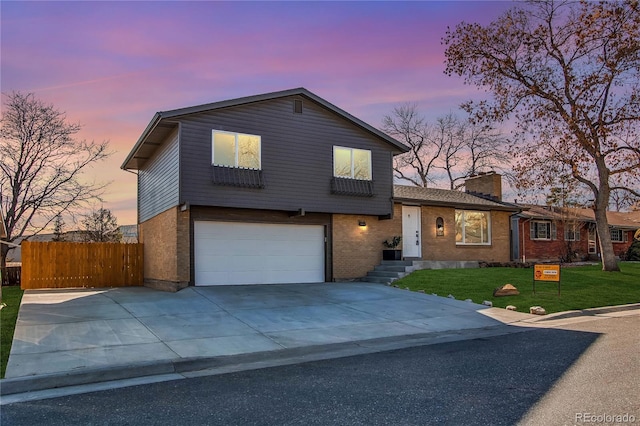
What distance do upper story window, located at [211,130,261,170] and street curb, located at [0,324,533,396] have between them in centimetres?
865

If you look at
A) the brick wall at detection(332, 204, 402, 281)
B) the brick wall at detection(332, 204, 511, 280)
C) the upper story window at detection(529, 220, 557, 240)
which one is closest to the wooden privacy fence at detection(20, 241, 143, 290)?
the brick wall at detection(332, 204, 402, 281)

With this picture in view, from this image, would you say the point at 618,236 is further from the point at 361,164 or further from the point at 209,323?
the point at 209,323

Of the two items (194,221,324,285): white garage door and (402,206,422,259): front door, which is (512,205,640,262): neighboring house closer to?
(402,206,422,259): front door

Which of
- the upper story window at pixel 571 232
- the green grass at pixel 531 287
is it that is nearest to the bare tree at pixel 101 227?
the green grass at pixel 531 287

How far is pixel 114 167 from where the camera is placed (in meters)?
25.1

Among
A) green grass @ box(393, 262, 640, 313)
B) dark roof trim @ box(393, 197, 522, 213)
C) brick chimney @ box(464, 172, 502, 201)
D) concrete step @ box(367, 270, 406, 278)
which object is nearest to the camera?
green grass @ box(393, 262, 640, 313)

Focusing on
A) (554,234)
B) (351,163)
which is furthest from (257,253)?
(554,234)

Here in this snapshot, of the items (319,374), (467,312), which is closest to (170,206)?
(467,312)

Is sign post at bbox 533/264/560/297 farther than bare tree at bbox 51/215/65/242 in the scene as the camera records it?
No

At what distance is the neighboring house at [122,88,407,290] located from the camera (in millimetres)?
15055

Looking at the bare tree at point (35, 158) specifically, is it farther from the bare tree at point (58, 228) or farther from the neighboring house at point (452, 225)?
the neighboring house at point (452, 225)

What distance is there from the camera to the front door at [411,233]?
65.8ft

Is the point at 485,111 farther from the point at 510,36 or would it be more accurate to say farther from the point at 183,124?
the point at 183,124

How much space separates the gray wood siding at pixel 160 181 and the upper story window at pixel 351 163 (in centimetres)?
566
